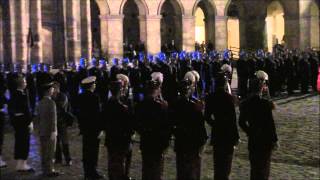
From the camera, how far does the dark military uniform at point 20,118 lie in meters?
11.1

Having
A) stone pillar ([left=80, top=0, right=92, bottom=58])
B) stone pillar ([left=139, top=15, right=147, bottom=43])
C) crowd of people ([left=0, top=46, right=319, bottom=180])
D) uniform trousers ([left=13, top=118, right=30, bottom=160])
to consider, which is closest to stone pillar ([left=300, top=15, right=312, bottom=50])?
stone pillar ([left=139, top=15, right=147, bottom=43])

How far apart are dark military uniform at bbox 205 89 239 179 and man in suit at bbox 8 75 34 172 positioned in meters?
4.03

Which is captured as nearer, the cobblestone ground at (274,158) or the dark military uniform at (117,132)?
the dark military uniform at (117,132)

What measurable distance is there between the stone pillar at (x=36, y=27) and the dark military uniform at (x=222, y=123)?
19970 millimetres

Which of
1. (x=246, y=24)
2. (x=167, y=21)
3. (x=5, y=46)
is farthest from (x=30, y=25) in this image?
(x=246, y=24)

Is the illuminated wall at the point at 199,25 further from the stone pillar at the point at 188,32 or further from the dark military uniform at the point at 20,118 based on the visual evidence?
the dark military uniform at the point at 20,118

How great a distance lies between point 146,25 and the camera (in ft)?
124

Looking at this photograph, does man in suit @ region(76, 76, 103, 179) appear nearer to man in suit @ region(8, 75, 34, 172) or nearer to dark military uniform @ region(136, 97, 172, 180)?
man in suit @ region(8, 75, 34, 172)

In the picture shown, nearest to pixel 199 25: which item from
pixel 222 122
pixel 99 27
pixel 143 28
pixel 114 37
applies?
pixel 143 28

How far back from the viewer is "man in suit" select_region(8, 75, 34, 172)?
11094 millimetres

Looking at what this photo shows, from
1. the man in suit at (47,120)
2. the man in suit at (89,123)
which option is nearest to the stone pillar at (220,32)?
the man in suit at (89,123)

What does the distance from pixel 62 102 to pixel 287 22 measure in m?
33.0

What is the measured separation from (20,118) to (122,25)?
26.6 metres

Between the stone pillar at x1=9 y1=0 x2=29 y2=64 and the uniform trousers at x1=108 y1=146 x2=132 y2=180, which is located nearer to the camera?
the uniform trousers at x1=108 y1=146 x2=132 y2=180
